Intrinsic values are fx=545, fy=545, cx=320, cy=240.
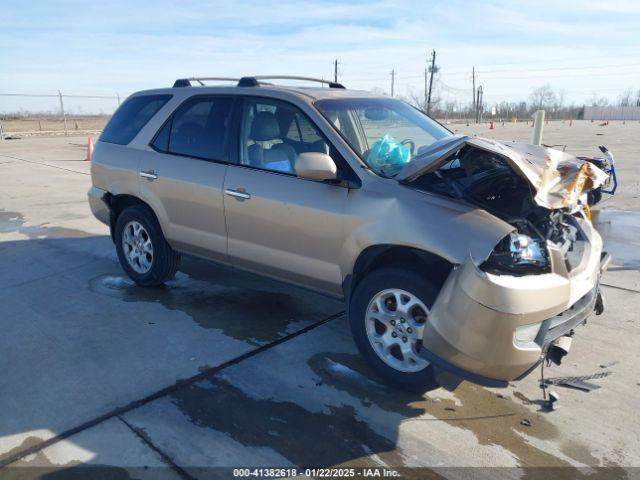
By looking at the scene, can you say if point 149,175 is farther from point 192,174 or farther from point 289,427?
point 289,427

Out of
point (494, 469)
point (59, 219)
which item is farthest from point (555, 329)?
point (59, 219)

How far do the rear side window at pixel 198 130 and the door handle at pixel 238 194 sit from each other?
0.30 m

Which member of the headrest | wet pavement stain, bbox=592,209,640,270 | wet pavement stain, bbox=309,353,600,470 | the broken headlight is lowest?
wet pavement stain, bbox=309,353,600,470

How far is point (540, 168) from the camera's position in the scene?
10.4 feet

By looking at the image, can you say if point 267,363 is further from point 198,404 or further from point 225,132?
point 225,132

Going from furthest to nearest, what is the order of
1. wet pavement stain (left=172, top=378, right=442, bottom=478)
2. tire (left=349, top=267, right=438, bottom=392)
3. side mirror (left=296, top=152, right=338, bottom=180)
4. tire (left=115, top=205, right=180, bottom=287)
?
tire (left=115, top=205, right=180, bottom=287) < side mirror (left=296, top=152, right=338, bottom=180) < tire (left=349, top=267, right=438, bottom=392) < wet pavement stain (left=172, top=378, right=442, bottom=478)

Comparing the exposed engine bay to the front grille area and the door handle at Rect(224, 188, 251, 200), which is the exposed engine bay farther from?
the door handle at Rect(224, 188, 251, 200)

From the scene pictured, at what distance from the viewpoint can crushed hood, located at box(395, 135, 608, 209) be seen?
121 inches

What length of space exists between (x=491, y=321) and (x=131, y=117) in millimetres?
4116

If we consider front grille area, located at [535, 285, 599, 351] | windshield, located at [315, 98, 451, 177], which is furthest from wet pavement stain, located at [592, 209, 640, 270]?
windshield, located at [315, 98, 451, 177]

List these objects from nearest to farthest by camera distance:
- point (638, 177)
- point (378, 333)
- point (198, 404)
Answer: point (198, 404)
point (378, 333)
point (638, 177)

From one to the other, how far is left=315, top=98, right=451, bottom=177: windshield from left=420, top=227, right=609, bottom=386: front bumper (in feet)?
3.58

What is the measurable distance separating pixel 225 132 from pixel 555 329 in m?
2.90

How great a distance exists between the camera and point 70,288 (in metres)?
5.34
